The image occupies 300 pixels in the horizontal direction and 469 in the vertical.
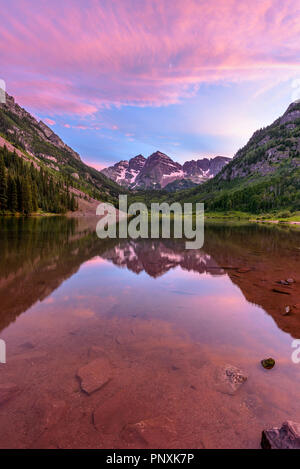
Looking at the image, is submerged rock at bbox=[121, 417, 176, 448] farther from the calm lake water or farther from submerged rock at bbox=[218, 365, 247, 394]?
submerged rock at bbox=[218, 365, 247, 394]

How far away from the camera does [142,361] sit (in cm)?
865

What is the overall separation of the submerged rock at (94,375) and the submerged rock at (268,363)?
567cm

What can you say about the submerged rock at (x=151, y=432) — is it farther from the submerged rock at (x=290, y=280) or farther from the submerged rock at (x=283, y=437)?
→ the submerged rock at (x=290, y=280)

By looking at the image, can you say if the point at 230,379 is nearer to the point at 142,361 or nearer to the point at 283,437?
the point at 283,437

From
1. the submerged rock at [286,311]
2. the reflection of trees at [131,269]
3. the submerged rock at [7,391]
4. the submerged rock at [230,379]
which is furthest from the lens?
the reflection of trees at [131,269]

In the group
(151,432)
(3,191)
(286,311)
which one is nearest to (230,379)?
(151,432)

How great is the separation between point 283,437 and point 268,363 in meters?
3.75

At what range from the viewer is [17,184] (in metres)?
118

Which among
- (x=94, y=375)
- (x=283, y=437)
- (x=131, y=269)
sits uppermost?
(x=131, y=269)

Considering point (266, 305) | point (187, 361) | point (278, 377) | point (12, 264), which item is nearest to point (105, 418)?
point (187, 361)

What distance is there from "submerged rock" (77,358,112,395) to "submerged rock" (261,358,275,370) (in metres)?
5.67

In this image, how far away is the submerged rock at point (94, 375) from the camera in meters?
7.19

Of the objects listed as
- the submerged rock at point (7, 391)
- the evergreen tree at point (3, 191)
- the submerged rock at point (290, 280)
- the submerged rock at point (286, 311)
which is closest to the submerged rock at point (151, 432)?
the submerged rock at point (7, 391)
